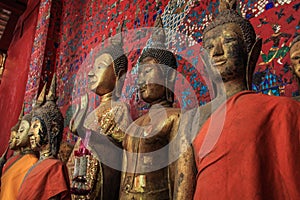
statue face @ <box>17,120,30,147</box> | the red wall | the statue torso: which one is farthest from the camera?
the red wall

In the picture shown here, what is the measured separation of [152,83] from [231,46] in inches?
19.9

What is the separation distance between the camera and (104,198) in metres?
1.67

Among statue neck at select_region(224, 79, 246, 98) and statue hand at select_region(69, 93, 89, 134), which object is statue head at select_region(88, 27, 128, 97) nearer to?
statue hand at select_region(69, 93, 89, 134)

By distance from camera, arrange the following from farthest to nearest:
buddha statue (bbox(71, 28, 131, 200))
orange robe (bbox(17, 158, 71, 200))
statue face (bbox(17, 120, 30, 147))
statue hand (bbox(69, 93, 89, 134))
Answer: statue face (bbox(17, 120, 30, 147))
statue hand (bbox(69, 93, 89, 134))
orange robe (bbox(17, 158, 71, 200))
buddha statue (bbox(71, 28, 131, 200))

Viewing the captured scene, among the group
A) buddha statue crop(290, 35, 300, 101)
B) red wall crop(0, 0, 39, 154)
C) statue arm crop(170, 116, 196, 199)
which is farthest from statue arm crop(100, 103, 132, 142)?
red wall crop(0, 0, 39, 154)

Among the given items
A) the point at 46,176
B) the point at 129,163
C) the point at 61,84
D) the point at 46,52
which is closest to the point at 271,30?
the point at 129,163

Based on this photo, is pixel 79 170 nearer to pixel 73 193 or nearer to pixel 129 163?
pixel 73 193

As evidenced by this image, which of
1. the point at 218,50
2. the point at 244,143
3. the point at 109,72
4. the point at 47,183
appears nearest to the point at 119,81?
the point at 109,72

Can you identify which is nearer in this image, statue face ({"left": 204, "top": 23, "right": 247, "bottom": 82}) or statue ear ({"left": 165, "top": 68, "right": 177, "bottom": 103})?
statue face ({"left": 204, "top": 23, "right": 247, "bottom": 82})

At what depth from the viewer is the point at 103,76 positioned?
6.99ft

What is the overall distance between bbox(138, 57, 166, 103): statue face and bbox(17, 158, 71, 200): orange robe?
0.64 m

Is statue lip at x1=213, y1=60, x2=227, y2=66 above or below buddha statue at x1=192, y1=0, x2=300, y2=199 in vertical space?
above

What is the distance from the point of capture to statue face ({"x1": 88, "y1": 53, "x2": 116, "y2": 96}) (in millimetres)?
2133

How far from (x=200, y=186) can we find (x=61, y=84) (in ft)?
8.67
